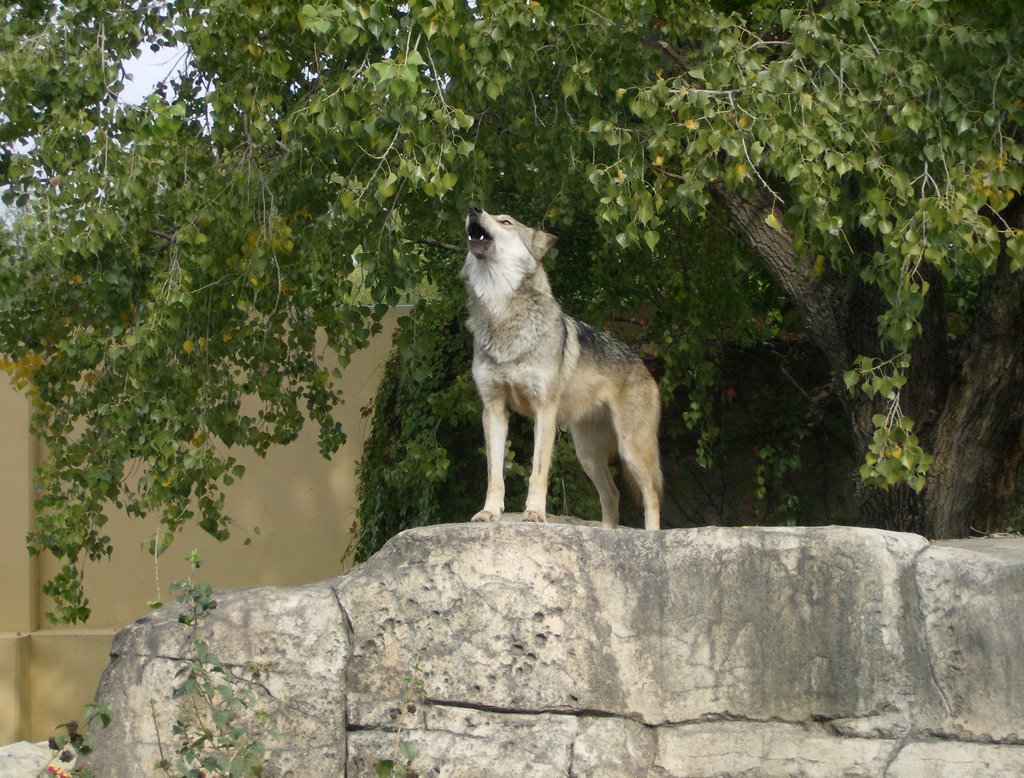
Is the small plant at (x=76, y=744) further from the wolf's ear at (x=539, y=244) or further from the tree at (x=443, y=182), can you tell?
the wolf's ear at (x=539, y=244)

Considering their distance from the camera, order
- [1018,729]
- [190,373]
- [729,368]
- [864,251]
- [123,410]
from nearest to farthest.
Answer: [1018,729] → [123,410] → [190,373] → [864,251] → [729,368]

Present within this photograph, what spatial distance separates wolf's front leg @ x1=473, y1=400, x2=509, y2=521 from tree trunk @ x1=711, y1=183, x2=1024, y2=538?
6.33 ft

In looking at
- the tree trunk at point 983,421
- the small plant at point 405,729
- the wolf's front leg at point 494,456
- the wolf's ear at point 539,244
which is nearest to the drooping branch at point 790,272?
the tree trunk at point 983,421

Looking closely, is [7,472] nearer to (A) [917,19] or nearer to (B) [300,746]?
(B) [300,746]

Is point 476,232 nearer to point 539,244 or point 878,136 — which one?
point 539,244

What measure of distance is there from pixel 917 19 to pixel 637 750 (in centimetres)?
324

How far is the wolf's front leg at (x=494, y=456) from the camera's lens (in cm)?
564

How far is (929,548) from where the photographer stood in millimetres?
5191

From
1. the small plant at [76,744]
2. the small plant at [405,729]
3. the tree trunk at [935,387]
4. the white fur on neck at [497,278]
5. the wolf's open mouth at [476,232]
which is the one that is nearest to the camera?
the small plant at [76,744]

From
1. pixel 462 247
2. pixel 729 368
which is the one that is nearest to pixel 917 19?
pixel 462 247

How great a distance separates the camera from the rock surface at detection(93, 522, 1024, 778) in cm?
500

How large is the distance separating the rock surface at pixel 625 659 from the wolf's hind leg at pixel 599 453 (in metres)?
1.41

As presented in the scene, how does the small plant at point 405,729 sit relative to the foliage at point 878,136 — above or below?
below

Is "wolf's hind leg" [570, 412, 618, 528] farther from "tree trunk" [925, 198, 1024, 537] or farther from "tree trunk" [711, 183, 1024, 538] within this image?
"tree trunk" [925, 198, 1024, 537]
